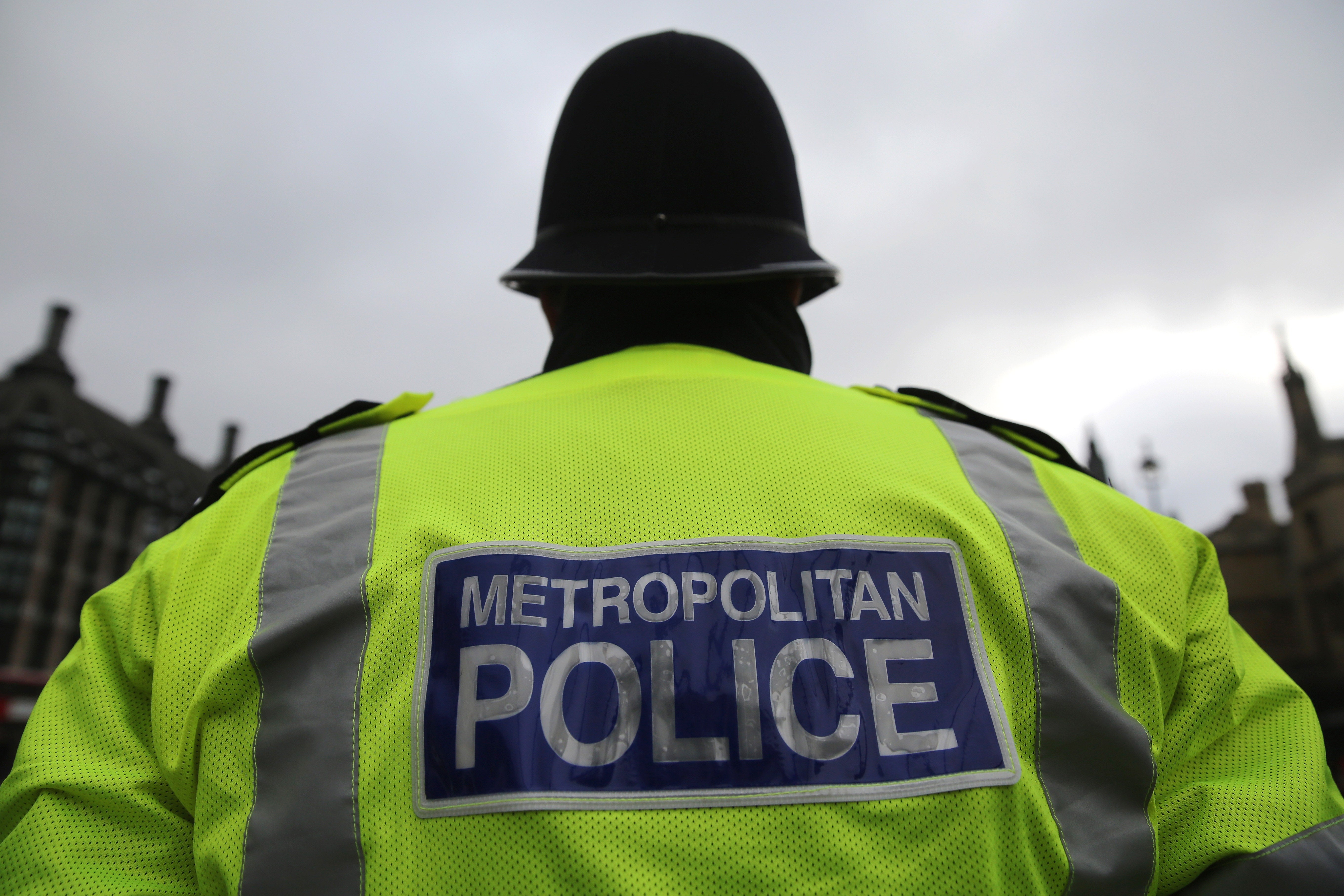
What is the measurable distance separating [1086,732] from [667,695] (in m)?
0.53

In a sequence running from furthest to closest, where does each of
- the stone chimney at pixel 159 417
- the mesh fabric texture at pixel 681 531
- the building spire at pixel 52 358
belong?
the stone chimney at pixel 159 417, the building spire at pixel 52 358, the mesh fabric texture at pixel 681 531

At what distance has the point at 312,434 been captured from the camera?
140cm

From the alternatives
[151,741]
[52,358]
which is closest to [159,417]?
[52,358]

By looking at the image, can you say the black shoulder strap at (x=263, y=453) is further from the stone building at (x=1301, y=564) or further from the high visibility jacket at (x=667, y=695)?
the stone building at (x=1301, y=564)

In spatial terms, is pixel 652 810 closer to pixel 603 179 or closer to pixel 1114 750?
pixel 1114 750

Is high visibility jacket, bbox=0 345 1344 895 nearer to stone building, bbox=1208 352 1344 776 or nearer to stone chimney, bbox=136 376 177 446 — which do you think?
stone building, bbox=1208 352 1344 776

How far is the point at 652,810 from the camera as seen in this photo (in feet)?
3.10

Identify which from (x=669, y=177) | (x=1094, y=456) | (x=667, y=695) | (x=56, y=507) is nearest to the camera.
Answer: (x=667, y=695)

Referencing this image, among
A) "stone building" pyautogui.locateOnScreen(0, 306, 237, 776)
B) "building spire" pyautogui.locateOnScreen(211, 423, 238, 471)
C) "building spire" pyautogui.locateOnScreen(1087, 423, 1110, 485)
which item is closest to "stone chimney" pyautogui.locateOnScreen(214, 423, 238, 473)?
"building spire" pyautogui.locateOnScreen(211, 423, 238, 471)

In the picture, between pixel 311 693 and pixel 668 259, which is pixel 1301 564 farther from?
pixel 311 693

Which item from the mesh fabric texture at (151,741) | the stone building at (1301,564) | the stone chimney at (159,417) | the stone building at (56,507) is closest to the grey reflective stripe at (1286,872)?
the mesh fabric texture at (151,741)

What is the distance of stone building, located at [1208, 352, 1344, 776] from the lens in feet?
88.4

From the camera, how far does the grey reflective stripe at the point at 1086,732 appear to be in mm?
1027

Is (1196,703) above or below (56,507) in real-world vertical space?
below
